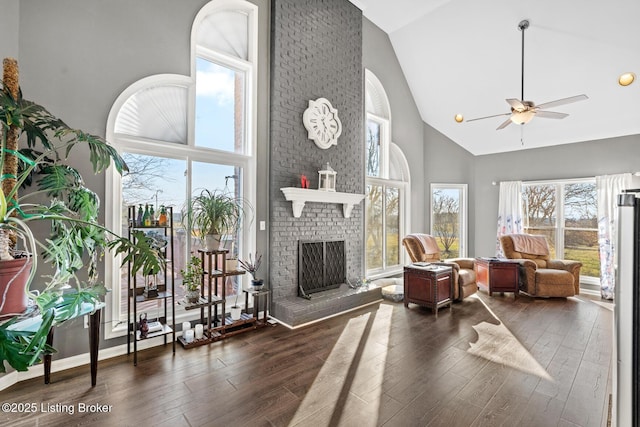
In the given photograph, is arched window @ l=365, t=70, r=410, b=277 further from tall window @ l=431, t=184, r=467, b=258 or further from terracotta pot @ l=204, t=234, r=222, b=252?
terracotta pot @ l=204, t=234, r=222, b=252

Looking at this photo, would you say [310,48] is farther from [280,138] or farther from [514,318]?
[514,318]

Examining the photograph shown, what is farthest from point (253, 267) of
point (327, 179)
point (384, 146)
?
point (384, 146)

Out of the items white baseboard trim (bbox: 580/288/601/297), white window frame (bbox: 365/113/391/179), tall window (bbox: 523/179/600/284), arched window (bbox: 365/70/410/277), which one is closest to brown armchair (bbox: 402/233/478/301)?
arched window (bbox: 365/70/410/277)

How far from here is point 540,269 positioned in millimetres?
5219

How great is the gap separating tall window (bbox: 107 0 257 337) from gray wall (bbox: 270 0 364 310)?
0.35m

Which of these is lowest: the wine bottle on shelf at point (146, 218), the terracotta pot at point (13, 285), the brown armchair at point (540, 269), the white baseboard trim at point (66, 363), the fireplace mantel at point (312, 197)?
the white baseboard trim at point (66, 363)

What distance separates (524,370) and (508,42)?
15.2ft

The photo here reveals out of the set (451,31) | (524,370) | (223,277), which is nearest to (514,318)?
(524,370)

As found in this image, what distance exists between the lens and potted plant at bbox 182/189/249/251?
3242 mm

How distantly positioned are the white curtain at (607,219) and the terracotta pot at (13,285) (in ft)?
23.9

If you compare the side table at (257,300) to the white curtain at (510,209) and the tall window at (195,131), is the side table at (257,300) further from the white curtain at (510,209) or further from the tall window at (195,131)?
the white curtain at (510,209)

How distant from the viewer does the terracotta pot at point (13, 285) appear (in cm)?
147

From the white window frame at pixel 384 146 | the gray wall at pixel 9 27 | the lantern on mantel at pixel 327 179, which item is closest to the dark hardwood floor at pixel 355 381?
the lantern on mantel at pixel 327 179

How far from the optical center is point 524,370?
104 inches
